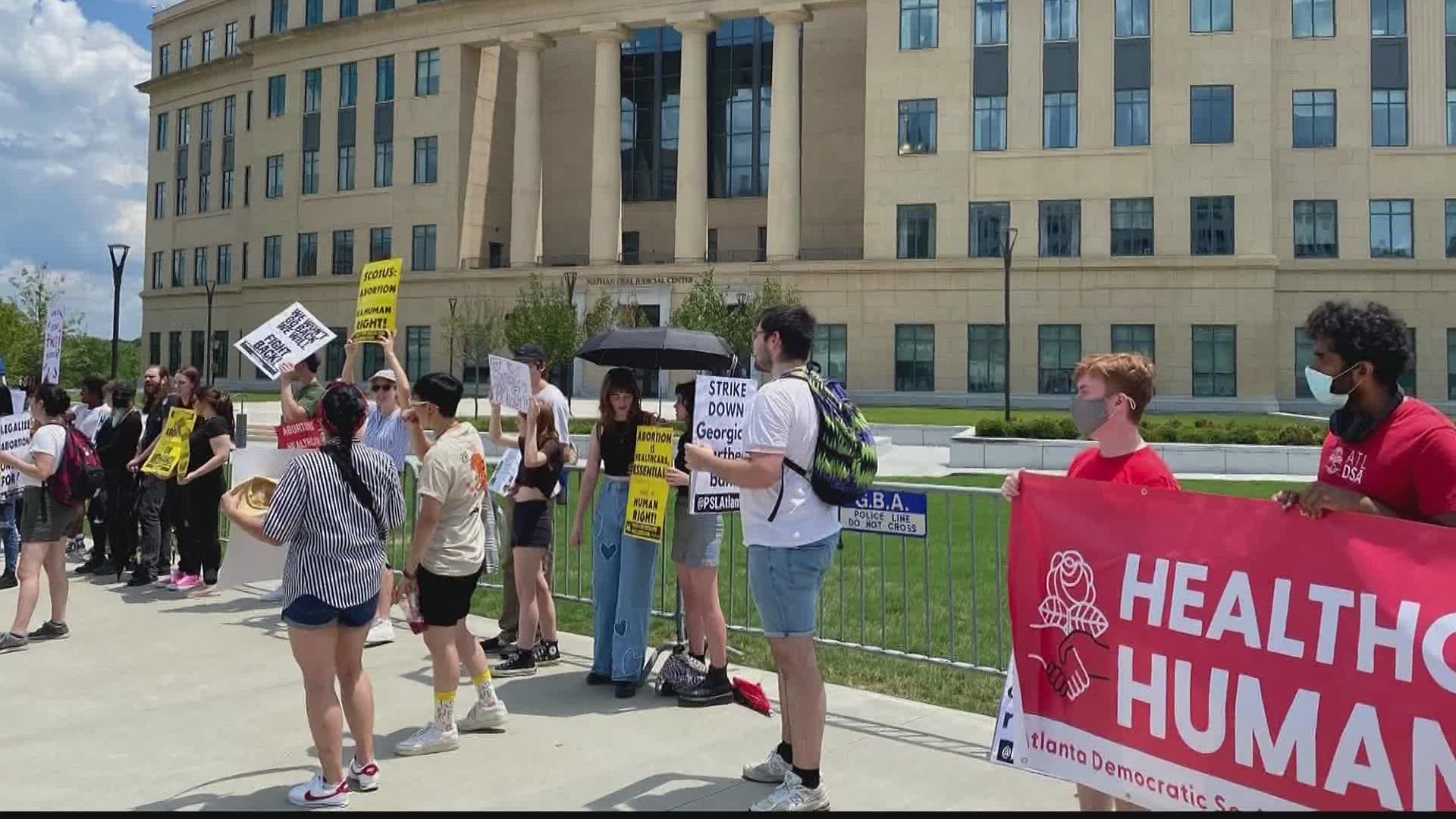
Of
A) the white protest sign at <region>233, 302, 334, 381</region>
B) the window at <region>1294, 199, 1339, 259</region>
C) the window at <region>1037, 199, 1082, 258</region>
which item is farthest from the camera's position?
the window at <region>1037, 199, 1082, 258</region>

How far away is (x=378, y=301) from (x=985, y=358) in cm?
4212

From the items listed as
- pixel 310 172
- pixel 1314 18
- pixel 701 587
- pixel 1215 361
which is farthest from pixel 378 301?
pixel 310 172

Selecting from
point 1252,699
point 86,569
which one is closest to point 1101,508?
point 1252,699

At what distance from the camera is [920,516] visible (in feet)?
22.9

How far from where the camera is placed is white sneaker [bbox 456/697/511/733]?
6156mm

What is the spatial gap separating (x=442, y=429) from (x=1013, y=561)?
315 cm

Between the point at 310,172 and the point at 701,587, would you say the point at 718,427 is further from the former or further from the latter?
the point at 310,172

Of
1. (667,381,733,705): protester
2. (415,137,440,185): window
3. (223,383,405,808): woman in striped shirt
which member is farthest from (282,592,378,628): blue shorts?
(415,137,440,185): window

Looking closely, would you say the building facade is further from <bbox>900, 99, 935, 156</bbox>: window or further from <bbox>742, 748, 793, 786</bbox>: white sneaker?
<bbox>742, 748, 793, 786</bbox>: white sneaker

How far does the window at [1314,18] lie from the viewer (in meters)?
45.8

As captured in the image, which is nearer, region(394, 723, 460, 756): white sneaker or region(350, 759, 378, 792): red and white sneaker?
region(350, 759, 378, 792): red and white sneaker

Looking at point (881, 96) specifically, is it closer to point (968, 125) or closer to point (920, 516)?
point (968, 125)

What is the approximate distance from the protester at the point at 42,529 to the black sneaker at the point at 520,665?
3785 mm

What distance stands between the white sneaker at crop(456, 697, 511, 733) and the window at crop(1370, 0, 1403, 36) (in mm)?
51594
